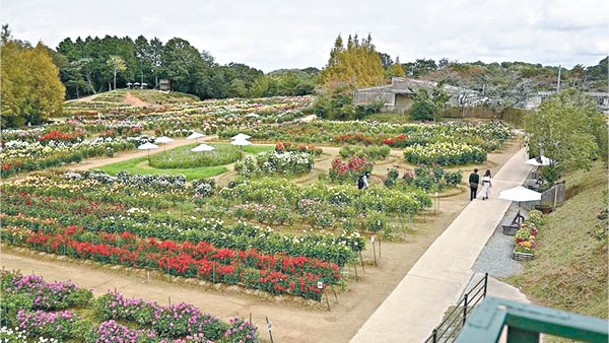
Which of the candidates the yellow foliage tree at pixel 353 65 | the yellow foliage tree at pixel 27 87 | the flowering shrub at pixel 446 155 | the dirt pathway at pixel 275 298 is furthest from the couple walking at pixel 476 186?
the yellow foliage tree at pixel 353 65

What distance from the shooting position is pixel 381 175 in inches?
969

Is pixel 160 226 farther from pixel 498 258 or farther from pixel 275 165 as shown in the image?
pixel 275 165

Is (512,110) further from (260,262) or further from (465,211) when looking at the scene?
(260,262)

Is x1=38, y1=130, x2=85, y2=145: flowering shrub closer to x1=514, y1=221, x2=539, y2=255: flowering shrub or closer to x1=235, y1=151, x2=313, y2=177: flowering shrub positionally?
x1=235, y1=151, x2=313, y2=177: flowering shrub

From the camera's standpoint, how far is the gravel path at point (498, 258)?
12727 mm

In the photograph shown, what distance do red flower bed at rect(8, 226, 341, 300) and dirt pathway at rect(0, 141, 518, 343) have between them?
252 millimetres

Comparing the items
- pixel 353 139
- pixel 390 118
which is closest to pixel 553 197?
pixel 353 139

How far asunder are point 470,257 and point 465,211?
192 inches

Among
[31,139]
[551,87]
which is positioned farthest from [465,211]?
[551,87]

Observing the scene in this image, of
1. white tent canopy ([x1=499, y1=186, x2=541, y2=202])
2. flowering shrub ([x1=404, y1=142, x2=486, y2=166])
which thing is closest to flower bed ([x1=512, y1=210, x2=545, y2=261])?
white tent canopy ([x1=499, y1=186, x2=541, y2=202])

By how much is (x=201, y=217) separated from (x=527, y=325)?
632 inches

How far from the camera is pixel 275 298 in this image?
11.2 metres

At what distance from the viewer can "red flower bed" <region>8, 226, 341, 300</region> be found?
37.5ft

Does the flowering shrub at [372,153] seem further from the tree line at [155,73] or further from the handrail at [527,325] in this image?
the tree line at [155,73]
